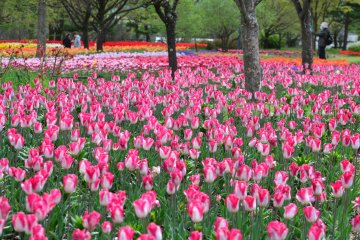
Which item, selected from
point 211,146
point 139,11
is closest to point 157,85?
point 211,146

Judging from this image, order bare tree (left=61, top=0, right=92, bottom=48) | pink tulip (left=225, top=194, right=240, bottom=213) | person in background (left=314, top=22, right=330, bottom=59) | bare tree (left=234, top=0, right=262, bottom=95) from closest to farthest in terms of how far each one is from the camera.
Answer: pink tulip (left=225, top=194, right=240, bottom=213), bare tree (left=234, top=0, right=262, bottom=95), person in background (left=314, top=22, right=330, bottom=59), bare tree (left=61, top=0, right=92, bottom=48)

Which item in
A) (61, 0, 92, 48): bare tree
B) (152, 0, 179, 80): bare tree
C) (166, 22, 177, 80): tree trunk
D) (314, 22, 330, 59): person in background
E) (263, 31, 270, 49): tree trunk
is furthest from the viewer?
(263, 31, 270, 49): tree trunk

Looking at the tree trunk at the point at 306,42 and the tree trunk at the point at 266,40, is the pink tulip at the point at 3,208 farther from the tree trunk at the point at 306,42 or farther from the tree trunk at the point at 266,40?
the tree trunk at the point at 266,40

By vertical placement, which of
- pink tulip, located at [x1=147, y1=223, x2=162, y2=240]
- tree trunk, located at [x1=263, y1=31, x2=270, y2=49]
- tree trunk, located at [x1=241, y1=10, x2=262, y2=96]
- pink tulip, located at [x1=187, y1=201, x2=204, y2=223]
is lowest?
pink tulip, located at [x1=147, y1=223, x2=162, y2=240]

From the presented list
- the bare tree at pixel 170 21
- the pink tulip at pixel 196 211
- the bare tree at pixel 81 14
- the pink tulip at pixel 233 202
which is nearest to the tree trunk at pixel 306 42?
the bare tree at pixel 170 21

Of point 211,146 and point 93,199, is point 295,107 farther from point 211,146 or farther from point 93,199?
point 93,199

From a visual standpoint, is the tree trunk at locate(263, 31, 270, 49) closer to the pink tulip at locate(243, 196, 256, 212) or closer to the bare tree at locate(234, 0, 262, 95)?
the bare tree at locate(234, 0, 262, 95)

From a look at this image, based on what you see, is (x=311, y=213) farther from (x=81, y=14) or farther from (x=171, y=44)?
(x=81, y=14)

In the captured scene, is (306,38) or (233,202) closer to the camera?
(233,202)

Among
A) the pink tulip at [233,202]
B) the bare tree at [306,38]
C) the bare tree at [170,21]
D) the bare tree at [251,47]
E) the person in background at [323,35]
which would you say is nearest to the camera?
the pink tulip at [233,202]

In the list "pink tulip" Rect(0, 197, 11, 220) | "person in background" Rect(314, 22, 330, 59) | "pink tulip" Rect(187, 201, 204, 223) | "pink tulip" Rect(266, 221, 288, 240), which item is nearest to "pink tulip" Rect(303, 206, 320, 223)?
"pink tulip" Rect(266, 221, 288, 240)

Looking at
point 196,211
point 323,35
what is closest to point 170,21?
point 196,211

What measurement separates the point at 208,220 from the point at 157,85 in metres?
5.40

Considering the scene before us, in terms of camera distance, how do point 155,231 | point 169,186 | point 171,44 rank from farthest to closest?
point 171,44
point 169,186
point 155,231
